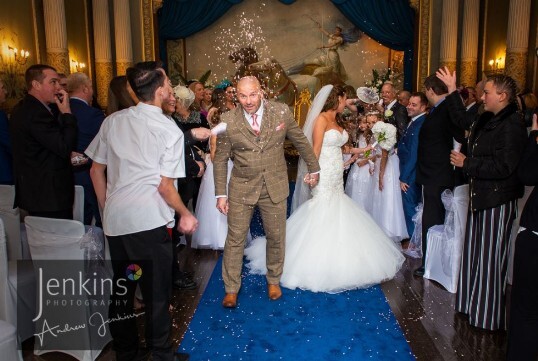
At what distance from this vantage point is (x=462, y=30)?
473 inches

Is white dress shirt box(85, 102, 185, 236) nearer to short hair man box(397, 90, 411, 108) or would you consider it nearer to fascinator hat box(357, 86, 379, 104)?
fascinator hat box(357, 86, 379, 104)

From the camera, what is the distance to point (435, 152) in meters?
4.25

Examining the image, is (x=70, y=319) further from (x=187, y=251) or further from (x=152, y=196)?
(x=187, y=251)

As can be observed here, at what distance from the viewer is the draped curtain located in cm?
1303

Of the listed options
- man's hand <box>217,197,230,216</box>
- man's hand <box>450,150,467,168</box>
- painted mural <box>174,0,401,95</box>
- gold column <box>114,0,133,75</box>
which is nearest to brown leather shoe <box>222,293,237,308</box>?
man's hand <box>217,197,230,216</box>

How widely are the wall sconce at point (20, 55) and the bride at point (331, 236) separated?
6.82m

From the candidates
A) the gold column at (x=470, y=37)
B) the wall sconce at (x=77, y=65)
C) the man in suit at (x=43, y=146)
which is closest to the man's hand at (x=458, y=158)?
the man in suit at (x=43, y=146)

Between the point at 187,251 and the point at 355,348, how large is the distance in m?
2.78

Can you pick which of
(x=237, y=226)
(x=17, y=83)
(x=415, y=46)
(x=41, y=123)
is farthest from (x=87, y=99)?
(x=415, y=46)

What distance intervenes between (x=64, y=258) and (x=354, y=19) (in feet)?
40.0

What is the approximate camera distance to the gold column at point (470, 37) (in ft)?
38.6

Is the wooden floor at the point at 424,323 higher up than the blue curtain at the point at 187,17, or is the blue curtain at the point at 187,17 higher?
the blue curtain at the point at 187,17

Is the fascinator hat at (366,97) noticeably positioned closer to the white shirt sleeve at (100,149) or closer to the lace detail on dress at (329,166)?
the lace detail on dress at (329,166)

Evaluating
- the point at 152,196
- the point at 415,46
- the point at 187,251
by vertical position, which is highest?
the point at 415,46
